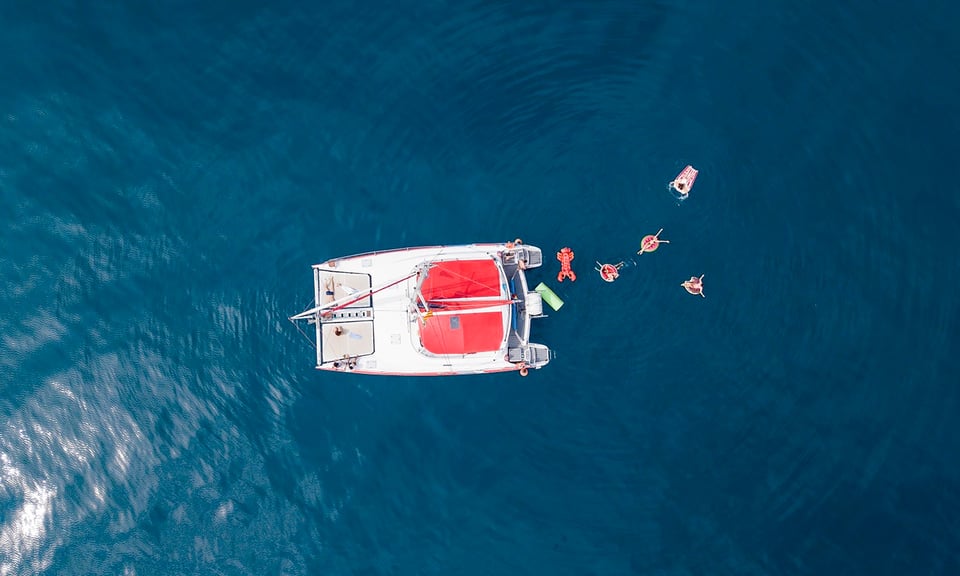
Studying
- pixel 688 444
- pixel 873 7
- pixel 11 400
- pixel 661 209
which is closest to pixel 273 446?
pixel 11 400

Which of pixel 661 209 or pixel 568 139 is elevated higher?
pixel 568 139

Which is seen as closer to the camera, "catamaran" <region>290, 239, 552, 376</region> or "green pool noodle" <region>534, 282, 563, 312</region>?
"catamaran" <region>290, 239, 552, 376</region>

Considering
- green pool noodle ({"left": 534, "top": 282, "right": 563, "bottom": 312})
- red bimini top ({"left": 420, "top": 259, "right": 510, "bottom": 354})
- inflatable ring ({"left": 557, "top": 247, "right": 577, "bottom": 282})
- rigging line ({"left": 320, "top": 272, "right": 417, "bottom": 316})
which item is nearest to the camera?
red bimini top ({"left": 420, "top": 259, "right": 510, "bottom": 354})

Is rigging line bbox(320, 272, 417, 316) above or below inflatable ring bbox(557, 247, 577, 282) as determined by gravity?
below

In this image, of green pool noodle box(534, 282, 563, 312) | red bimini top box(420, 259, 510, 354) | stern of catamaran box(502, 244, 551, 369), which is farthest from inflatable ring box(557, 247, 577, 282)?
red bimini top box(420, 259, 510, 354)

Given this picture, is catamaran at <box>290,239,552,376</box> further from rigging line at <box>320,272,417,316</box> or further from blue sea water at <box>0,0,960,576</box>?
blue sea water at <box>0,0,960,576</box>

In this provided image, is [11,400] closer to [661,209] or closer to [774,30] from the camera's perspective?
[661,209]

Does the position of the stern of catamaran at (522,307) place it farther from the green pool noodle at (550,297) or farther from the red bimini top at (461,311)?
the red bimini top at (461,311)
